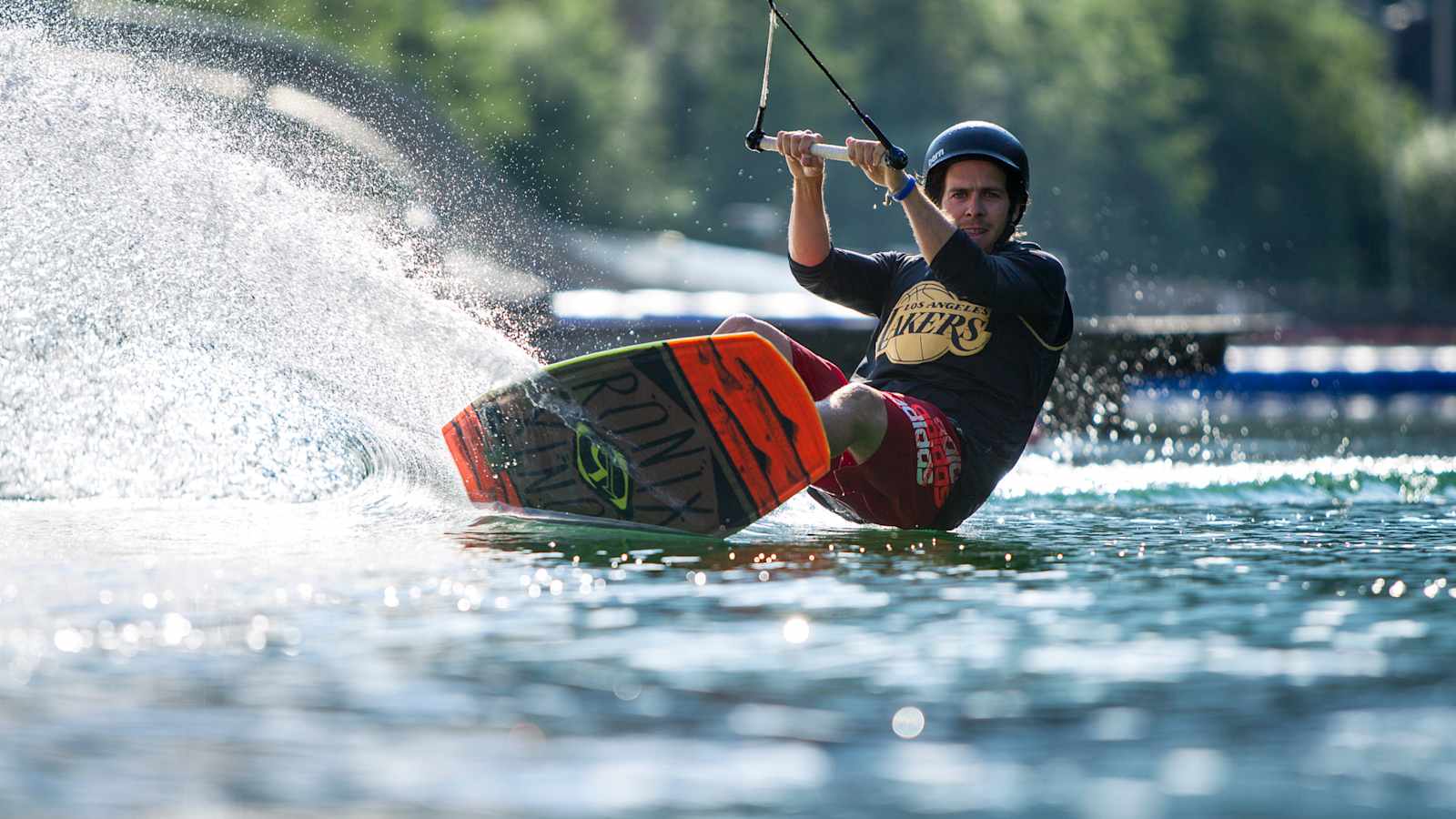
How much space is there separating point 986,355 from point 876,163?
0.64 m

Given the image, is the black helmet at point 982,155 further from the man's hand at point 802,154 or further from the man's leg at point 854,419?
the man's leg at point 854,419

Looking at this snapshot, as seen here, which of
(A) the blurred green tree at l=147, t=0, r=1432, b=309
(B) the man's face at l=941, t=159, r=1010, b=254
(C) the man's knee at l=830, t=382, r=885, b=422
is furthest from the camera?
(A) the blurred green tree at l=147, t=0, r=1432, b=309

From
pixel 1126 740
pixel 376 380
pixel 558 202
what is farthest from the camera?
pixel 558 202

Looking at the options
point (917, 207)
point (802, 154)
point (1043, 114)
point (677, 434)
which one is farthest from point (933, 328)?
point (1043, 114)

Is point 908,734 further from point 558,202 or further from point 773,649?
point 558,202

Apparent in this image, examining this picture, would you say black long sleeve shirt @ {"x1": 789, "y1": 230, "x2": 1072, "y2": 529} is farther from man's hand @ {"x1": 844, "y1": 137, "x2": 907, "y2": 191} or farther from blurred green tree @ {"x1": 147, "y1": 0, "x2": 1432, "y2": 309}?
blurred green tree @ {"x1": 147, "y1": 0, "x2": 1432, "y2": 309}

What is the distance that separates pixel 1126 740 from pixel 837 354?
9.69 m

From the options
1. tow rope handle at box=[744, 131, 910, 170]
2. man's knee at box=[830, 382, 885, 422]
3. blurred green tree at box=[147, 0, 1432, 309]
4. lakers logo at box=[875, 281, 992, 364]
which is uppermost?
blurred green tree at box=[147, 0, 1432, 309]

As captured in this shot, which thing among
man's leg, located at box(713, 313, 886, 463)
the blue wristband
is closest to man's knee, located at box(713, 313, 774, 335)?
man's leg, located at box(713, 313, 886, 463)

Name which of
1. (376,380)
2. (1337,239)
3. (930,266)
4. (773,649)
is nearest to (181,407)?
(376,380)

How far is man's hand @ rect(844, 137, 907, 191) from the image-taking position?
5363 mm

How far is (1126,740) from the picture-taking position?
2916mm

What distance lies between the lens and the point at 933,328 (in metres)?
5.76

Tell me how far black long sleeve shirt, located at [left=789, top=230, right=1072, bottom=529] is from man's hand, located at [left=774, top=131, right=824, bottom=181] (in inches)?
17.2
